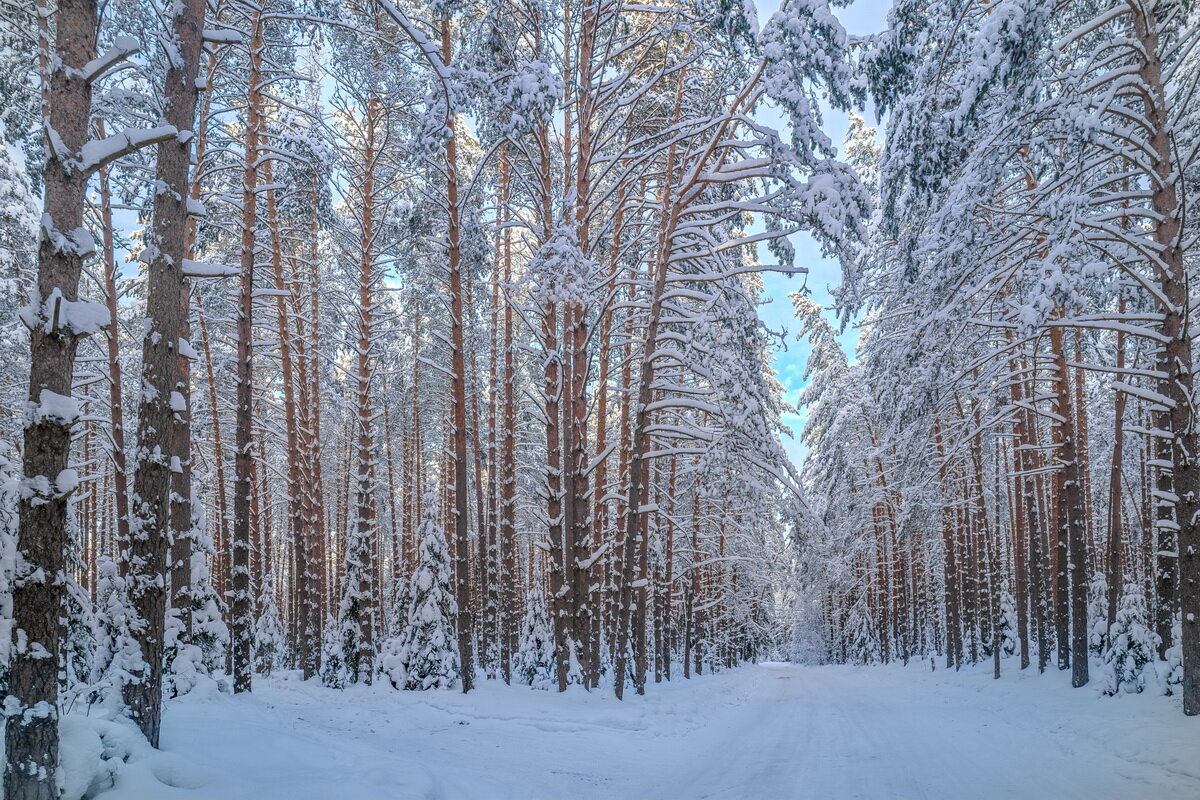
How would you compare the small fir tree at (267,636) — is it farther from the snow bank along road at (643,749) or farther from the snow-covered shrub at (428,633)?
the snow bank along road at (643,749)

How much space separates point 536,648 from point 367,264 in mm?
9067

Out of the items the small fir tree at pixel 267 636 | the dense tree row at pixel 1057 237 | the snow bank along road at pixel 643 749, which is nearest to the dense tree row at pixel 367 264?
the small fir tree at pixel 267 636

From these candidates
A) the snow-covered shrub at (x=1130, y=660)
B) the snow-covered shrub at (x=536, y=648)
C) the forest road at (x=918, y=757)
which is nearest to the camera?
the forest road at (x=918, y=757)

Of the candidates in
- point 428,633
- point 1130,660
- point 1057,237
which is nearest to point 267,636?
point 428,633

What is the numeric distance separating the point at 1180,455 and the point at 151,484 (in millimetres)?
11148

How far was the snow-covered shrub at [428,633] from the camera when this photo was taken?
1270 centimetres

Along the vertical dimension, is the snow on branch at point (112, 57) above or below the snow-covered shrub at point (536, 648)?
above

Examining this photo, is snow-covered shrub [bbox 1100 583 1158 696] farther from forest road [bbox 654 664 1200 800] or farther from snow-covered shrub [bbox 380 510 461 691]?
snow-covered shrub [bbox 380 510 461 691]


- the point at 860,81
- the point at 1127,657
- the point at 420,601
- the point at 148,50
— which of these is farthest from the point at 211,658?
the point at 1127,657

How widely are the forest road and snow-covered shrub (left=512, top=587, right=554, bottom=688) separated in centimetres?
375

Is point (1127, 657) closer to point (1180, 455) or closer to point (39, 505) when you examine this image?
point (1180, 455)

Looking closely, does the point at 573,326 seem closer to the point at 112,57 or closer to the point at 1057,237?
the point at 1057,237

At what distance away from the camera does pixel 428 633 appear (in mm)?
12891

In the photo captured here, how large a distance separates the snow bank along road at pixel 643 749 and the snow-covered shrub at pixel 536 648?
1.47 metres
